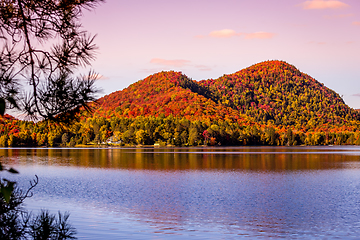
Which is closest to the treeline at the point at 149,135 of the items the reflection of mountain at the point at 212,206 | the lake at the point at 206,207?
the reflection of mountain at the point at 212,206

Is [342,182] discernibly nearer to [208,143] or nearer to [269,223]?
[269,223]

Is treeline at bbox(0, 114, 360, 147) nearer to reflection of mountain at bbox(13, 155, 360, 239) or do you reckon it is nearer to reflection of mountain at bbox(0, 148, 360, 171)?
reflection of mountain at bbox(0, 148, 360, 171)

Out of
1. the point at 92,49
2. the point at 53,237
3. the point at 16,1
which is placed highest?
the point at 16,1

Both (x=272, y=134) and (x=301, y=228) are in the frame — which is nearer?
(x=301, y=228)

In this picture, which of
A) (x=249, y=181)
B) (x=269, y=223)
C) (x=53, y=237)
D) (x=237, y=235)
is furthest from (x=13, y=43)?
(x=249, y=181)

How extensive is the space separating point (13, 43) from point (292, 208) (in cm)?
1878

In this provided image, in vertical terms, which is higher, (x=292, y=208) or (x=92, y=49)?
(x=92, y=49)

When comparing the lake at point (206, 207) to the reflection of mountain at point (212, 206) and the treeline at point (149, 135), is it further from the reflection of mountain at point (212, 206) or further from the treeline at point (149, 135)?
the treeline at point (149, 135)

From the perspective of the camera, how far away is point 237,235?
16.2 meters

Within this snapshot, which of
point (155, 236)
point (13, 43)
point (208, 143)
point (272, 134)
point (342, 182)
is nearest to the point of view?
point (13, 43)

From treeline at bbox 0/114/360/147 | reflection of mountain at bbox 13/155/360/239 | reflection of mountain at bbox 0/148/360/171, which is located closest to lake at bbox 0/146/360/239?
reflection of mountain at bbox 13/155/360/239

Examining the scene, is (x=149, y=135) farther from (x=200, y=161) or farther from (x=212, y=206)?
(x=212, y=206)

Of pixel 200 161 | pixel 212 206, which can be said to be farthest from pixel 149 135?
pixel 212 206

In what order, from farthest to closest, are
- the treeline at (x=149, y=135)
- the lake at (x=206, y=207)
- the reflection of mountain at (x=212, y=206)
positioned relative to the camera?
1. the treeline at (x=149, y=135)
2. the reflection of mountain at (x=212, y=206)
3. the lake at (x=206, y=207)
